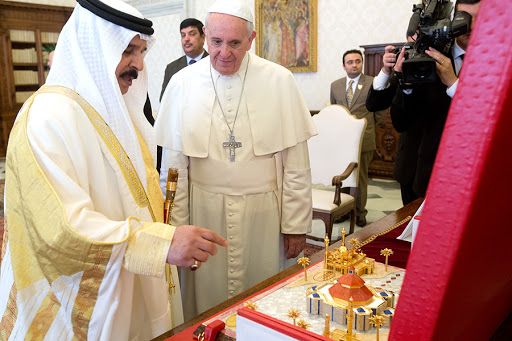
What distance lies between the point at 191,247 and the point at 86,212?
325 millimetres

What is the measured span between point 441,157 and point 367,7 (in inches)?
340

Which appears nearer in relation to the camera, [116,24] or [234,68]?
[116,24]

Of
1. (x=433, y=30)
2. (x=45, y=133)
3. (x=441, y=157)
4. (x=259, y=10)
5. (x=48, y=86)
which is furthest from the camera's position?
(x=259, y=10)

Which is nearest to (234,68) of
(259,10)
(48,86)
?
(48,86)

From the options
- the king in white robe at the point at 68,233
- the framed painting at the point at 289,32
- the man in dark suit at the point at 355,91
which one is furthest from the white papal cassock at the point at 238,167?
the framed painting at the point at 289,32

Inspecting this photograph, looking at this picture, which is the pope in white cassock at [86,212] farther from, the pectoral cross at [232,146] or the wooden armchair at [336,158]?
the wooden armchair at [336,158]

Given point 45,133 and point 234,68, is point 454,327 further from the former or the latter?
point 234,68

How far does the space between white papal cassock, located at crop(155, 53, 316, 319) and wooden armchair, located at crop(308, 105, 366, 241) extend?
1743 millimetres

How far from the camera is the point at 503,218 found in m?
0.28

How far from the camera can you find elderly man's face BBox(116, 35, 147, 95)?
1.74m

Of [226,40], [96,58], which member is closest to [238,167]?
[226,40]

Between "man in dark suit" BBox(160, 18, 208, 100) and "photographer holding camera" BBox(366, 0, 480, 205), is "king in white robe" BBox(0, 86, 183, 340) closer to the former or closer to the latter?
"photographer holding camera" BBox(366, 0, 480, 205)

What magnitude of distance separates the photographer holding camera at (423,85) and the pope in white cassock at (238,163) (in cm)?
55

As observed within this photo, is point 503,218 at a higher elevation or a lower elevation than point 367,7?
lower
